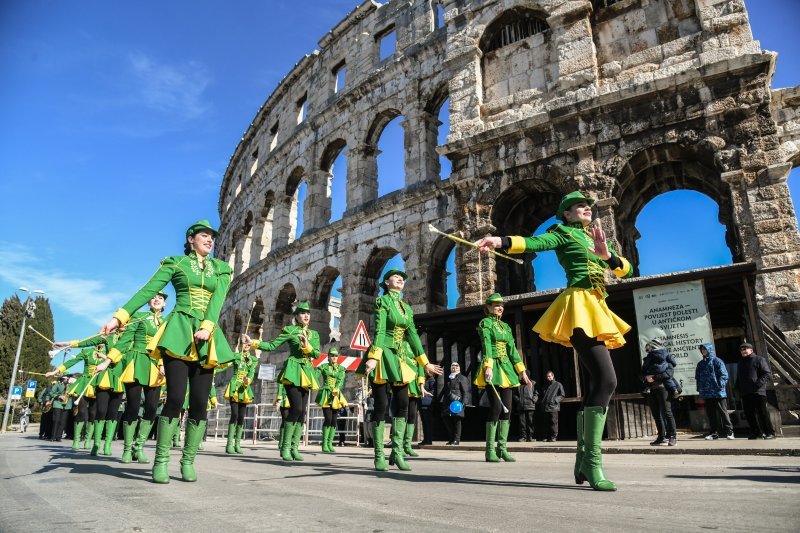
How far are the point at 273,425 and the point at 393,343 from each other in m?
15.1

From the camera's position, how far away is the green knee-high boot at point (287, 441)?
7.08 meters

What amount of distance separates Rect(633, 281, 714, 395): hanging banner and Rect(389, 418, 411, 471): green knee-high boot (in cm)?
610

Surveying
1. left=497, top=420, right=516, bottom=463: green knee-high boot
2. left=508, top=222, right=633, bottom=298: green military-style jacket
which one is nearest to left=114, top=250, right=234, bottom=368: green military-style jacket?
left=508, top=222, right=633, bottom=298: green military-style jacket

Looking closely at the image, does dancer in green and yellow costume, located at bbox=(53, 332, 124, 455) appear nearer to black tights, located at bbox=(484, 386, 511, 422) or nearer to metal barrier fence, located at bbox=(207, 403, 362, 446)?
metal barrier fence, located at bbox=(207, 403, 362, 446)

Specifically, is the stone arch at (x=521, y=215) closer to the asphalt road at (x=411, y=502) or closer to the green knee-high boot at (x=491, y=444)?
the green knee-high boot at (x=491, y=444)

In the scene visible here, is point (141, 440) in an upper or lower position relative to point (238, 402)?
lower

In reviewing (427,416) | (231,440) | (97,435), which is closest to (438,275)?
(427,416)

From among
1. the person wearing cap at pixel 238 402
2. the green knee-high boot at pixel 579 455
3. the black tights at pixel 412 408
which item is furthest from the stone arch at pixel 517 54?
the green knee-high boot at pixel 579 455

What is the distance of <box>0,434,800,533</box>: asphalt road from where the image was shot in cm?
231

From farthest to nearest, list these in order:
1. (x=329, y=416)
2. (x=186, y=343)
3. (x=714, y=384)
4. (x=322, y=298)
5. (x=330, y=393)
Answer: (x=322, y=298)
(x=330, y=393)
(x=329, y=416)
(x=714, y=384)
(x=186, y=343)

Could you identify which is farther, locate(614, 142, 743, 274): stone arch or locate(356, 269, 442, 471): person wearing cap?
locate(614, 142, 743, 274): stone arch

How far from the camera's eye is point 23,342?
1657 inches

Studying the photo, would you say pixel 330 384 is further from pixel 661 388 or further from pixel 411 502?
pixel 411 502

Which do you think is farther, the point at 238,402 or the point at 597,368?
the point at 238,402
